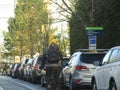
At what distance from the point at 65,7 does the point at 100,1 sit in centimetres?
699

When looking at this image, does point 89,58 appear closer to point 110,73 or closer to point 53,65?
point 53,65

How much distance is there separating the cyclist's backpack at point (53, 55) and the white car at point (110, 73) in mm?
1421

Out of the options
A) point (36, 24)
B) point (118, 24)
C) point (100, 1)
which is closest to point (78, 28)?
point (100, 1)

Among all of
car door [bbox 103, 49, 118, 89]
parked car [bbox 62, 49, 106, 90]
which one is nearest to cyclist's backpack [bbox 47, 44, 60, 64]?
car door [bbox 103, 49, 118, 89]

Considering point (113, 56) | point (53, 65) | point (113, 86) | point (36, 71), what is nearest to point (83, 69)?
point (53, 65)

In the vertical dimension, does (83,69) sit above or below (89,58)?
below

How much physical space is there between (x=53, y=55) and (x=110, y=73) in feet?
6.01

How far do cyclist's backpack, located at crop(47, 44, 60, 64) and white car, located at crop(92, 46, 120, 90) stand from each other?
55.9 inches

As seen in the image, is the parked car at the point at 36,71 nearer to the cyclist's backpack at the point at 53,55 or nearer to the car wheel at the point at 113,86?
the cyclist's backpack at the point at 53,55

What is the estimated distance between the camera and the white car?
528 inches

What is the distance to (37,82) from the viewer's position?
3312 cm

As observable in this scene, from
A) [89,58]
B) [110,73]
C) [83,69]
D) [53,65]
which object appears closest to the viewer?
[110,73]

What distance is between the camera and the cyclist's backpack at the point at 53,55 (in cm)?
1490

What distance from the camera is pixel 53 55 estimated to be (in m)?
14.9
